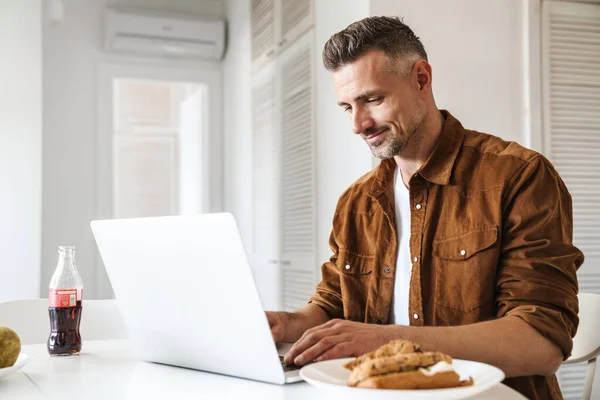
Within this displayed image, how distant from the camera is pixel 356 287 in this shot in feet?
5.04

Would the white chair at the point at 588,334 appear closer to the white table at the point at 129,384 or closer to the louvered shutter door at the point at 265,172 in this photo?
the white table at the point at 129,384

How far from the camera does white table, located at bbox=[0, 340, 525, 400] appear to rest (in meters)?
0.90

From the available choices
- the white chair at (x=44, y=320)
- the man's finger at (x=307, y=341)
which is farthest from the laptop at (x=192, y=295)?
the white chair at (x=44, y=320)

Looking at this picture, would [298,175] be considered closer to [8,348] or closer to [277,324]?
[277,324]

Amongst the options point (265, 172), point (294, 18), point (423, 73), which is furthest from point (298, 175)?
point (423, 73)

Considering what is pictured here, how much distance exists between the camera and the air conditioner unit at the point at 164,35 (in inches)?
173

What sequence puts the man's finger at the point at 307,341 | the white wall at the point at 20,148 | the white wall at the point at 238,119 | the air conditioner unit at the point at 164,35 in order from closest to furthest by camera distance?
the man's finger at the point at 307,341
the white wall at the point at 20,148
the white wall at the point at 238,119
the air conditioner unit at the point at 164,35

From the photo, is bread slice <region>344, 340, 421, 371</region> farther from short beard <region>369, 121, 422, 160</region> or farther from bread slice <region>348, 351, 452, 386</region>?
short beard <region>369, 121, 422, 160</region>

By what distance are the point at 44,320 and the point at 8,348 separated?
→ 855mm

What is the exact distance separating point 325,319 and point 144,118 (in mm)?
5611

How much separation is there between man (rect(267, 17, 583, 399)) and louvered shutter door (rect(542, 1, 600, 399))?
144cm

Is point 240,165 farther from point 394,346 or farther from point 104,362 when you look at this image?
point 394,346

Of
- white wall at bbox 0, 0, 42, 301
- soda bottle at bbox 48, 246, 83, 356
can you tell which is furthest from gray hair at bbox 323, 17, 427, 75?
white wall at bbox 0, 0, 42, 301

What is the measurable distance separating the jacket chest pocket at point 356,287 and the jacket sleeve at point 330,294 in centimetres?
4
